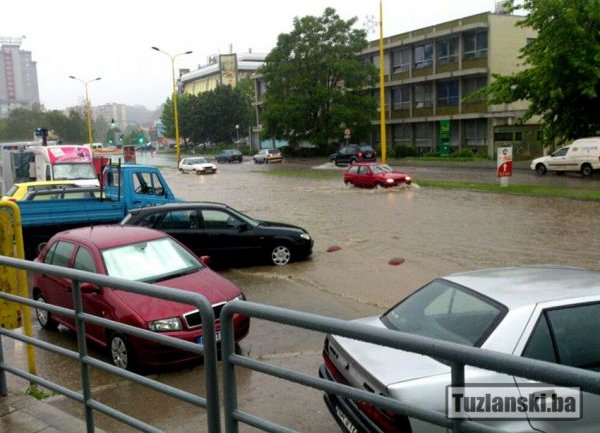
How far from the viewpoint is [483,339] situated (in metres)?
4.13

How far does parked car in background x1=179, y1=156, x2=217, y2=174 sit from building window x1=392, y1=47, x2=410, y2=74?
22467mm

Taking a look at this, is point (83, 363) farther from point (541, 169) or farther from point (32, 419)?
point (541, 169)

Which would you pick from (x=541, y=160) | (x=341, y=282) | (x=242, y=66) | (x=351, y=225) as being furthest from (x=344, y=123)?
(x=242, y=66)

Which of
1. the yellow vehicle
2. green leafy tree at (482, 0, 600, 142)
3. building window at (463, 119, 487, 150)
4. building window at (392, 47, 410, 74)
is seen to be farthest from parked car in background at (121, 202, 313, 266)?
building window at (392, 47, 410, 74)

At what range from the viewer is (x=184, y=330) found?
6586 mm

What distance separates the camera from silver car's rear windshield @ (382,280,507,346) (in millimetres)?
4273

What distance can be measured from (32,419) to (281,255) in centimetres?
882

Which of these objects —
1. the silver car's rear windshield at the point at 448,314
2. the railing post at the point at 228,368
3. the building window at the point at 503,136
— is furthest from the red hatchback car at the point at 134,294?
the building window at the point at 503,136

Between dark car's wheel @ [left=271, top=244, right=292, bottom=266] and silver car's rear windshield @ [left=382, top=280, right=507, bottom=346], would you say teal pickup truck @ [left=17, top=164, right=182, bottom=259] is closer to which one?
dark car's wheel @ [left=271, top=244, right=292, bottom=266]

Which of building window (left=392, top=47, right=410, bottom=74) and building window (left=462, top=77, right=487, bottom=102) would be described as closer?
building window (left=462, top=77, right=487, bottom=102)

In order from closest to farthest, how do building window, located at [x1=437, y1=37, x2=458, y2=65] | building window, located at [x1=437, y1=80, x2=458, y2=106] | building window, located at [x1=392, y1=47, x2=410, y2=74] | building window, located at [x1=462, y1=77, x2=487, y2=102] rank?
building window, located at [x1=462, y1=77, x2=487, y2=102]
building window, located at [x1=437, y1=37, x2=458, y2=65]
building window, located at [x1=437, y1=80, x2=458, y2=106]
building window, located at [x1=392, y1=47, x2=410, y2=74]

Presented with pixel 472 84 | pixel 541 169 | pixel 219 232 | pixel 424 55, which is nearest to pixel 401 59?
pixel 424 55

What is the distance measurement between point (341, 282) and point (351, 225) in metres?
7.38

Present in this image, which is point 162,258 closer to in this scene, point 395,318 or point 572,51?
point 395,318
